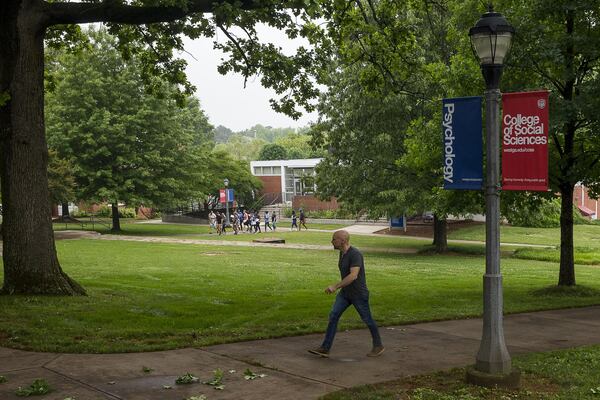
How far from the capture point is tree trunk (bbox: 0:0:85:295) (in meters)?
12.8

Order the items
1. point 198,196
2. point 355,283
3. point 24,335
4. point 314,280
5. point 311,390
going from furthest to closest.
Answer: point 198,196, point 314,280, point 24,335, point 355,283, point 311,390

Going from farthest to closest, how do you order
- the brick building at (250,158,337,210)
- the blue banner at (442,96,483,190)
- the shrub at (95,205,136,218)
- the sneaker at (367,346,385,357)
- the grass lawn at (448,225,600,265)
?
1. the brick building at (250,158,337,210)
2. the shrub at (95,205,136,218)
3. the grass lawn at (448,225,600,265)
4. the sneaker at (367,346,385,357)
5. the blue banner at (442,96,483,190)

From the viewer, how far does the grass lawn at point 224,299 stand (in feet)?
33.6

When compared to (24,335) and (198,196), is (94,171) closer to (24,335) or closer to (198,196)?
(198,196)

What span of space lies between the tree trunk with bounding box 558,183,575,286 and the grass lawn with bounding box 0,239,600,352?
0.58 m

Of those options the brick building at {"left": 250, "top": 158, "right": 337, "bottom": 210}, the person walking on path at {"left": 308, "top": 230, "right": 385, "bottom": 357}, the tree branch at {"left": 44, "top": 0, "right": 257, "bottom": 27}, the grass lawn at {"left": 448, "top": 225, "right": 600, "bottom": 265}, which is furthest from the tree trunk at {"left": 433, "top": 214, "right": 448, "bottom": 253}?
the brick building at {"left": 250, "top": 158, "right": 337, "bottom": 210}

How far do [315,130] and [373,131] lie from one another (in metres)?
3.06

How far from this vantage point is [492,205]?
294 inches

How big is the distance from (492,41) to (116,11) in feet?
28.0

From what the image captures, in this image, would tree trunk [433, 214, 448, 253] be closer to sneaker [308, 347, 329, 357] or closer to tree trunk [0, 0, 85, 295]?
tree trunk [0, 0, 85, 295]

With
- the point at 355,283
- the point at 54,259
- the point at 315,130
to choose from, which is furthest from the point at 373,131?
the point at 355,283

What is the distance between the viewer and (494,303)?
7504 mm

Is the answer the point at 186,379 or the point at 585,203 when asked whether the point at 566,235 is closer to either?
the point at 186,379

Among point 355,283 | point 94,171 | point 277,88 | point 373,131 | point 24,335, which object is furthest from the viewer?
point 94,171
